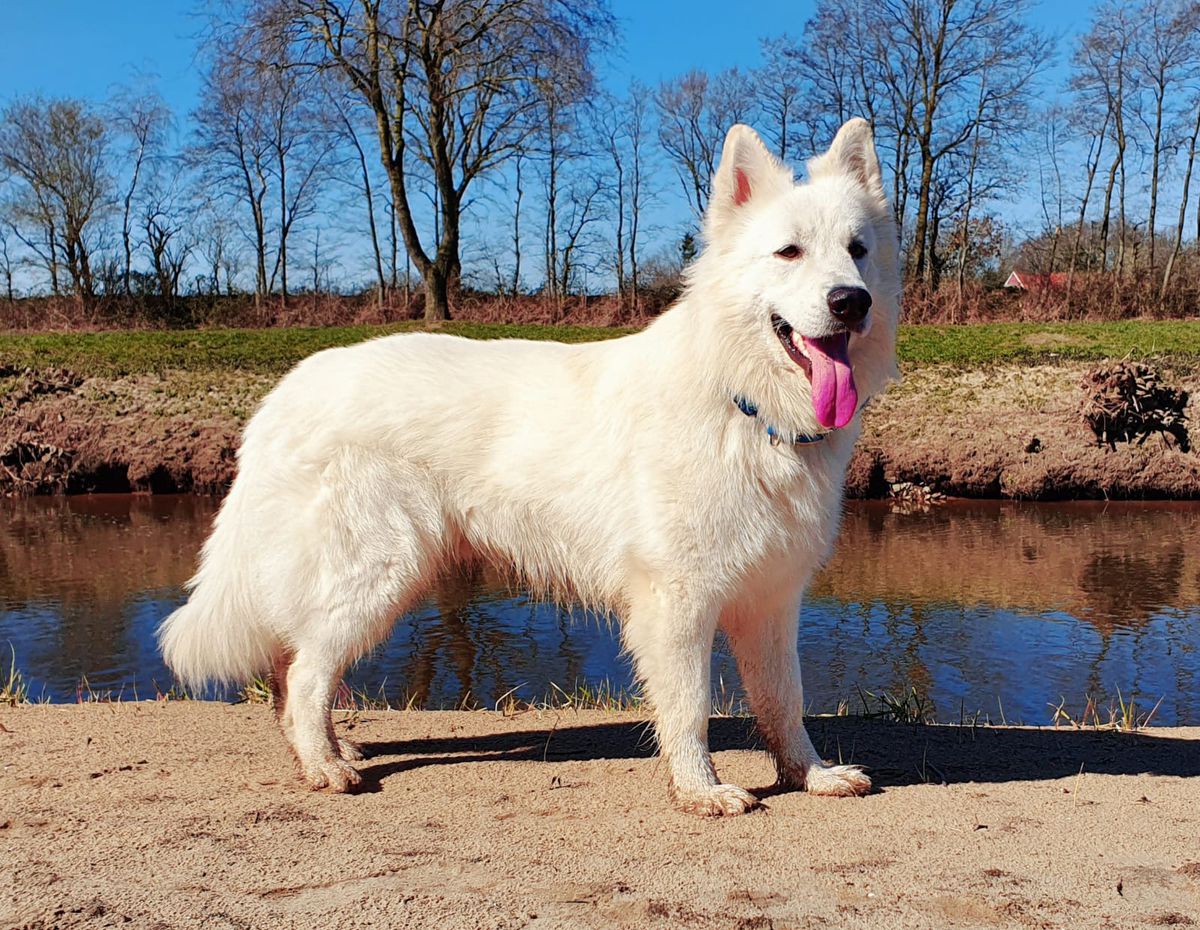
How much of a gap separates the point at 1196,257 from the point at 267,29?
28.2 metres

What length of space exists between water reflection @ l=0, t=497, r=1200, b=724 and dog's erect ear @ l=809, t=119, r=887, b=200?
3331 millimetres

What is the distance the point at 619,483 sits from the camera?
3982mm

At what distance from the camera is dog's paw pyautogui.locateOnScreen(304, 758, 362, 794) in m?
4.07

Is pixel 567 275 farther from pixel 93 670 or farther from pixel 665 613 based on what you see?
pixel 665 613

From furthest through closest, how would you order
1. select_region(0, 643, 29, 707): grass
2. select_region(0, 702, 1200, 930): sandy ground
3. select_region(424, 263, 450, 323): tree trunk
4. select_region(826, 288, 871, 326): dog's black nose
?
select_region(424, 263, 450, 323): tree trunk, select_region(0, 643, 29, 707): grass, select_region(826, 288, 871, 326): dog's black nose, select_region(0, 702, 1200, 930): sandy ground

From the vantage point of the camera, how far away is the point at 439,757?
4.66 m

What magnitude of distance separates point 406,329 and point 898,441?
11191mm

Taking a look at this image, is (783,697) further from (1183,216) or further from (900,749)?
(1183,216)

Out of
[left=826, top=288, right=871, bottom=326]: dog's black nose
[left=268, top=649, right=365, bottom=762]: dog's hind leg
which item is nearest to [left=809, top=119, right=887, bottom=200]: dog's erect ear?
[left=826, top=288, right=871, bottom=326]: dog's black nose

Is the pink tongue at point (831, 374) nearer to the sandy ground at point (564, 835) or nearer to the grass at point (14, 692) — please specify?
the sandy ground at point (564, 835)

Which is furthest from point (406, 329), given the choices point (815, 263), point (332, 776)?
point (815, 263)

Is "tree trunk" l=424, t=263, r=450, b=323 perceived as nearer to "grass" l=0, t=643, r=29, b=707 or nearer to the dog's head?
"grass" l=0, t=643, r=29, b=707

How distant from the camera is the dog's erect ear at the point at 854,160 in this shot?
13.3 feet

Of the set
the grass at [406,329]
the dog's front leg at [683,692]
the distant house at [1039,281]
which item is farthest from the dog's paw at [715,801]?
the distant house at [1039,281]
